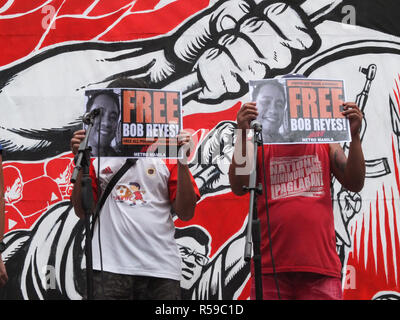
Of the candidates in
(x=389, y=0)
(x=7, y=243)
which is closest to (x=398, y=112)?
(x=389, y=0)

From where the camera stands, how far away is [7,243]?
364cm

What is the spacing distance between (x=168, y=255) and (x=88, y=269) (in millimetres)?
504

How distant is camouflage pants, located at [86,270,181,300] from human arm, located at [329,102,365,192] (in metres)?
0.99

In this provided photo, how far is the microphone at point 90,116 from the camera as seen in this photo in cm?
254

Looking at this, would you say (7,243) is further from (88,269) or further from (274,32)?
(274,32)

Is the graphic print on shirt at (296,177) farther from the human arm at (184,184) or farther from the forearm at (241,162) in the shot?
the human arm at (184,184)

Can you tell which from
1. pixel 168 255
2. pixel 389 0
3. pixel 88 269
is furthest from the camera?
pixel 389 0

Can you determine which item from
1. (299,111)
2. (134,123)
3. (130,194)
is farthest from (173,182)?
(299,111)

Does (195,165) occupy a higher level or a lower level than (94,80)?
lower

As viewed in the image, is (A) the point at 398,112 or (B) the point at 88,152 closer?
(B) the point at 88,152

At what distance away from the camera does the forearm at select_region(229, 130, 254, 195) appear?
2738mm

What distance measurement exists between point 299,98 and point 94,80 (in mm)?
1581
